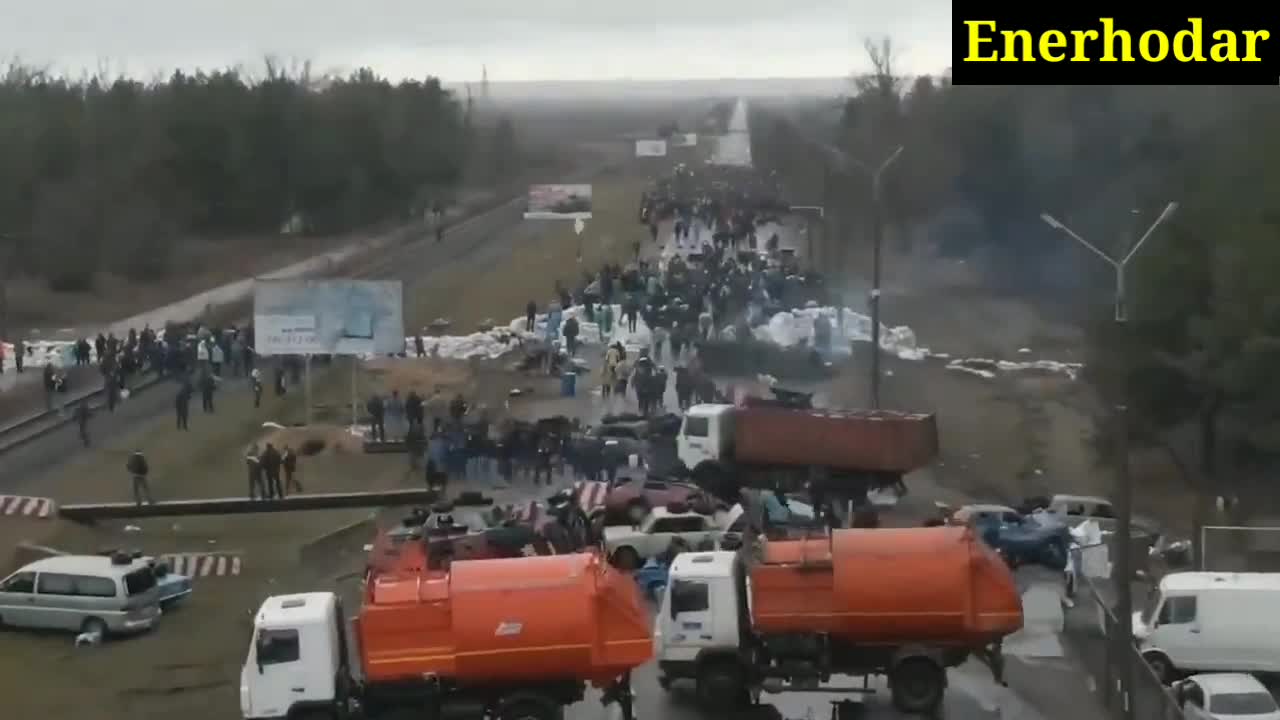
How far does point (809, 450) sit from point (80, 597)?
39.3 feet

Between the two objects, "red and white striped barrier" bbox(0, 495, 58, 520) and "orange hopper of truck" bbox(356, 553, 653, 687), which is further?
"red and white striped barrier" bbox(0, 495, 58, 520)

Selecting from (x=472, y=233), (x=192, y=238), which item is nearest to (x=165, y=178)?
(x=192, y=238)

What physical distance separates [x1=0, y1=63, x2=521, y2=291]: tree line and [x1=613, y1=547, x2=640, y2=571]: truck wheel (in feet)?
138

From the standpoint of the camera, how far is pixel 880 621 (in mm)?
17688

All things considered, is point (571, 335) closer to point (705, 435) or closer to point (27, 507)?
point (705, 435)

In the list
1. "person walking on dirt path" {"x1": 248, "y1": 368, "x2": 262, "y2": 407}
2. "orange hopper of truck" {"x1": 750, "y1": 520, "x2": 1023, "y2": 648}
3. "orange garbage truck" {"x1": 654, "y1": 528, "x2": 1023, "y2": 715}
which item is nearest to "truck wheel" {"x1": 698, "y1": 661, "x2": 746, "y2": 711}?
"orange garbage truck" {"x1": 654, "y1": 528, "x2": 1023, "y2": 715}

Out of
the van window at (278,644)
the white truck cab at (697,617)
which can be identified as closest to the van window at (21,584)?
the van window at (278,644)

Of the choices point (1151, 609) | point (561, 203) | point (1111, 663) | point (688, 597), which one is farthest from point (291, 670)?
point (561, 203)

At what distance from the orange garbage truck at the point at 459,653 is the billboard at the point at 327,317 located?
1779 centimetres

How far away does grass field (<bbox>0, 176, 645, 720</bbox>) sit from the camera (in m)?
19.8

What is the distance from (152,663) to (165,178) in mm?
59827

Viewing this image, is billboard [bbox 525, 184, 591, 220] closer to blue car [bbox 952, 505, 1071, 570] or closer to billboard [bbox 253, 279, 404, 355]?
billboard [bbox 253, 279, 404, 355]

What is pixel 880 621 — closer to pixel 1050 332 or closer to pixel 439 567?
pixel 439 567

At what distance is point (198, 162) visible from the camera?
260 ft
